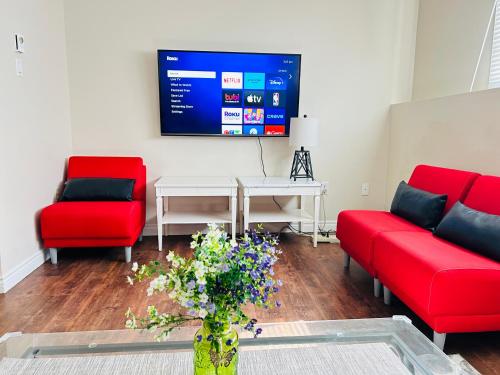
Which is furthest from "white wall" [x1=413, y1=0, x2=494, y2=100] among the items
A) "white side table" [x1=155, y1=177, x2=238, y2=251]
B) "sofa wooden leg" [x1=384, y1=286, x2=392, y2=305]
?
"white side table" [x1=155, y1=177, x2=238, y2=251]

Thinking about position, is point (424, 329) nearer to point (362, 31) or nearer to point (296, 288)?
point (296, 288)

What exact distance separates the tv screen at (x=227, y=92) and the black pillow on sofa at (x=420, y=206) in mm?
1404

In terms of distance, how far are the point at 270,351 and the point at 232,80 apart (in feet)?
9.01

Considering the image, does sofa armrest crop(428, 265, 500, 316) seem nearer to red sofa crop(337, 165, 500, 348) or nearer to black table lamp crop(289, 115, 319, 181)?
red sofa crop(337, 165, 500, 348)

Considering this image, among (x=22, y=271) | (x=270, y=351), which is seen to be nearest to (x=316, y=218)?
(x=270, y=351)

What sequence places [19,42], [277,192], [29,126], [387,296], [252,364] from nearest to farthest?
1. [252,364]
2. [387,296]
3. [19,42]
4. [29,126]
5. [277,192]

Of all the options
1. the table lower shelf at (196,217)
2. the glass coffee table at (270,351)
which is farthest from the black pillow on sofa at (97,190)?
the glass coffee table at (270,351)

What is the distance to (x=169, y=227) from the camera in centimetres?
364

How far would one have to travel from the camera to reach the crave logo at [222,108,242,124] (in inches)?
136

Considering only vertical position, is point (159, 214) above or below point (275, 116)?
below

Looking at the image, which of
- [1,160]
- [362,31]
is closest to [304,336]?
[1,160]

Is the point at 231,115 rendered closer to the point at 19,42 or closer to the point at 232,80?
the point at 232,80

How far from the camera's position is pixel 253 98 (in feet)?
11.3

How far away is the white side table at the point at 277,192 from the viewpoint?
315cm
